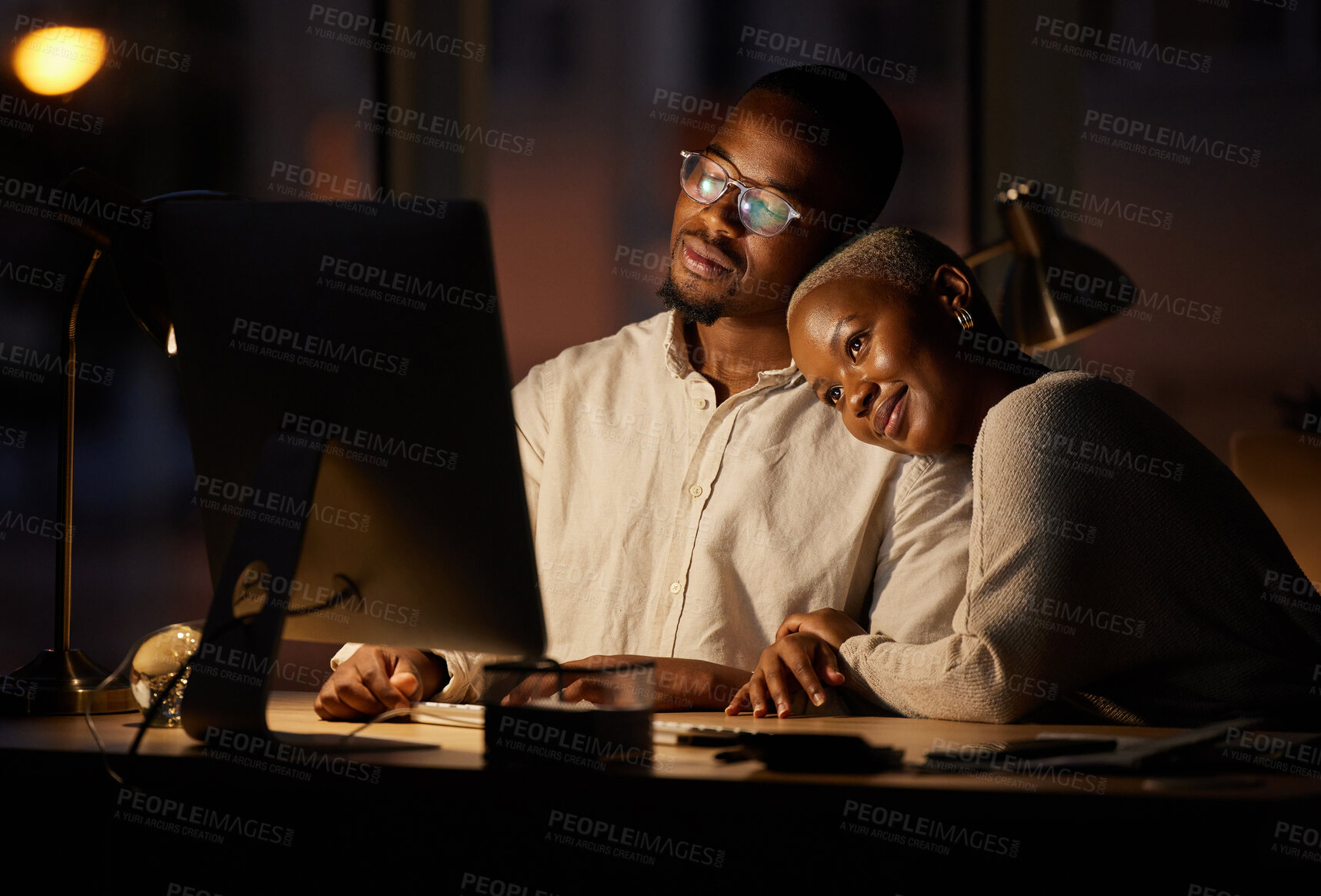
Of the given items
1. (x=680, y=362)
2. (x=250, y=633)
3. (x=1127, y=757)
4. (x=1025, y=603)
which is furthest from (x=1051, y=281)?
(x=250, y=633)

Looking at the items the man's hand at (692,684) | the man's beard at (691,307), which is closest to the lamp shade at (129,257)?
the man's hand at (692,684)

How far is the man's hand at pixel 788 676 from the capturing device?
4.52 feet

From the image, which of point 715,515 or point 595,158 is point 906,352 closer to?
point 715,515

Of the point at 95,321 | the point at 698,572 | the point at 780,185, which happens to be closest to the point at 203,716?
the point at 698,572

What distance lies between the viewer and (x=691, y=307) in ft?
6.82

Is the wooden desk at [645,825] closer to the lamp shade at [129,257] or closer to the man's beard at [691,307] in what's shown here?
the lamp shade at [129,257]

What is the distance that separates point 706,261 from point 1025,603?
1.04m

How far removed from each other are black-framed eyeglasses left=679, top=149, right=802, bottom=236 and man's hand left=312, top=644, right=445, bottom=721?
3.47 ft

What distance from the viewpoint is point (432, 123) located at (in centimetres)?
305

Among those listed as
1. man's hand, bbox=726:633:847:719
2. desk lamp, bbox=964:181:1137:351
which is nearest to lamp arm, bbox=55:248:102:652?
man's hand, bbox=726:633:847:719

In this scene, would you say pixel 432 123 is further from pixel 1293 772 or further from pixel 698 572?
pixel 1293 772

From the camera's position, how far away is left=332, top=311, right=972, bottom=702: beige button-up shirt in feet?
5.99

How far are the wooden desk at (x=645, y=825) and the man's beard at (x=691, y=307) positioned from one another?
1179 millimetres

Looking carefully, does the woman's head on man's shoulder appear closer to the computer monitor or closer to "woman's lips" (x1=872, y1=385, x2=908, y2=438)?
"woman's lips" (x1=872, y1=385, x2=908, y2=438)
